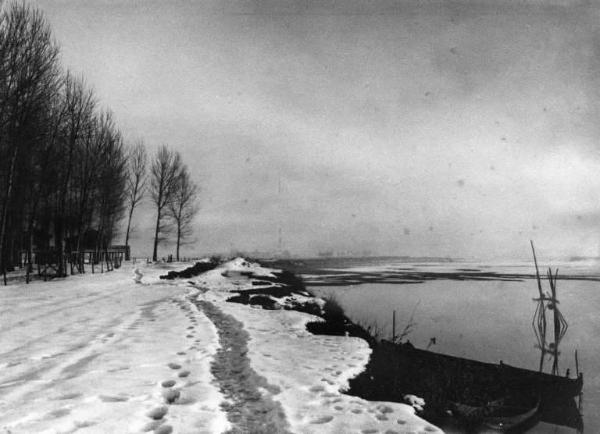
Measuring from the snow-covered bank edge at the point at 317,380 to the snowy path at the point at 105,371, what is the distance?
91 centimetres

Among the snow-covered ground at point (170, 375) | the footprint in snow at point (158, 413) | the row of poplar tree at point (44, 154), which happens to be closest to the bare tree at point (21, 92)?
the row of poplar tree at point (44, 154)

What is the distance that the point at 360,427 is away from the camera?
4.49 metres

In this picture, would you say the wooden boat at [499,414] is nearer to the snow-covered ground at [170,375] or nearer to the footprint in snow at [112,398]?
the snow-covered ground at [170,375]

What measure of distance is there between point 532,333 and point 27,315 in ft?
87.2

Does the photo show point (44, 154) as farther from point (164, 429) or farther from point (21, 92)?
point (164, 429)

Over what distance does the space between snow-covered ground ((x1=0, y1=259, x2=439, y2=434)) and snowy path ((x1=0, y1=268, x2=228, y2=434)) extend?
17mm

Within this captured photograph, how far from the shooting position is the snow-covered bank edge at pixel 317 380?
4.59m

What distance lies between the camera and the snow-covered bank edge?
4590 millimetres

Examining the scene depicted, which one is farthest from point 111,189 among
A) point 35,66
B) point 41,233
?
point 35,66

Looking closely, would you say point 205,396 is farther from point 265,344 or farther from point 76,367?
point 265,344

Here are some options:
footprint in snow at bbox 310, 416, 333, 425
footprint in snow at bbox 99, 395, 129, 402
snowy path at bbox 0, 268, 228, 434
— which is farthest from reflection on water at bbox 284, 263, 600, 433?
footprint in snow at bbox 99, 395, 129, 402

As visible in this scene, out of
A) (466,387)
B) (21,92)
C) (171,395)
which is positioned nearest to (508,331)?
(466,387)

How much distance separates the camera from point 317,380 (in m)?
6.05

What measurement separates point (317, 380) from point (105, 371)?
318cm
